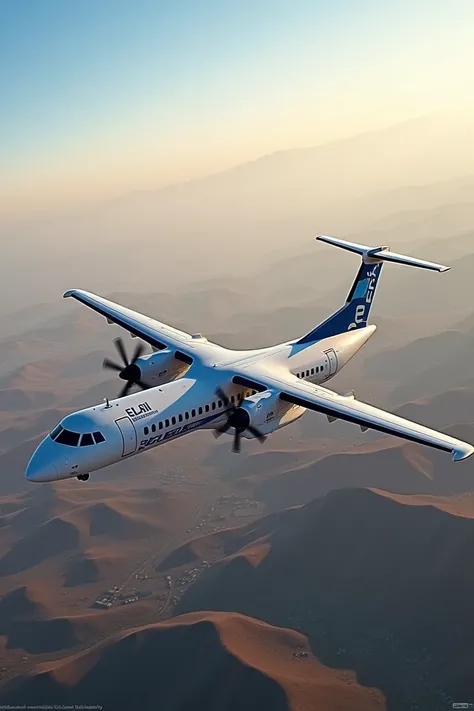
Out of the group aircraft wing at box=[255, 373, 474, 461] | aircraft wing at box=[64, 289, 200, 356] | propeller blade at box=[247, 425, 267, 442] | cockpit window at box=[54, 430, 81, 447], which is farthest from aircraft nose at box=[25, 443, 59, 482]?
aircraft wing at box=[64, 289, 200, 356]

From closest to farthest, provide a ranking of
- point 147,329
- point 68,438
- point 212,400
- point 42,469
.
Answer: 1. point 42,469
2. point 68,438
3. point 212,400
4. point 147,329

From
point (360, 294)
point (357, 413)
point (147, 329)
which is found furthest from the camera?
point (360, 294)

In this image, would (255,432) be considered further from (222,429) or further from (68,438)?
(68,438)

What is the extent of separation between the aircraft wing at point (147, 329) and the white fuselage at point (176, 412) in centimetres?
207

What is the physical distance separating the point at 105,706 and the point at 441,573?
5018 centimetres

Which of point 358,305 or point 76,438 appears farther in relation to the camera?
point 358,305

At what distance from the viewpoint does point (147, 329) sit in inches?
2180

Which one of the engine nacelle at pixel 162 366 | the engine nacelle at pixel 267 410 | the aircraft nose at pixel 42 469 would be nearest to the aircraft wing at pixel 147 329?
the engine nacelle at pixel 162 366

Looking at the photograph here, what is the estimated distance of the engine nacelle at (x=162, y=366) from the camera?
47.8m

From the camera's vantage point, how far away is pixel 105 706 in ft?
260

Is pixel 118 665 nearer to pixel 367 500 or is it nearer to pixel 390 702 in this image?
pixel 390 702

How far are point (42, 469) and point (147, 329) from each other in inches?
881

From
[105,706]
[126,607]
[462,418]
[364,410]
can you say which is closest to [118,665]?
[105,706]

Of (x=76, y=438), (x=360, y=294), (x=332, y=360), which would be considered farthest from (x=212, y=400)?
(x=360, y=294)
